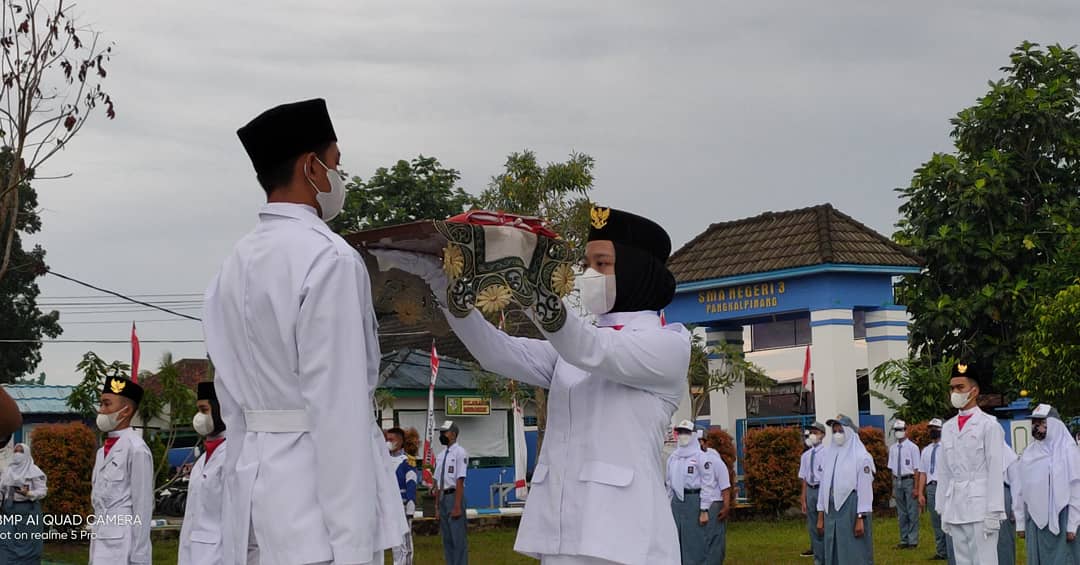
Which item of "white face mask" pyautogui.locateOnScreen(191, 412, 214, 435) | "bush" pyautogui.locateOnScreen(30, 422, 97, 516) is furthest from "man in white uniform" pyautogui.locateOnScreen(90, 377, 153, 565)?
"bush" pyautogui.locateOnScreen(30, 422, 97, 516)

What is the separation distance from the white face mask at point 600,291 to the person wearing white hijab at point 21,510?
1296 centimetres

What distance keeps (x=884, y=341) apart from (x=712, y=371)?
12.1 feet

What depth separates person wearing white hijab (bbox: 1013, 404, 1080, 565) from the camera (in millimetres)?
13812

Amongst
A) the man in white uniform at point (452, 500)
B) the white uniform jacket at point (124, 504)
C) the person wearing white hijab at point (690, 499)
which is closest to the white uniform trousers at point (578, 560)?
the white uniform jacket at point (124, 504)

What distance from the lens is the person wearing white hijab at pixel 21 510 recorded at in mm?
16547

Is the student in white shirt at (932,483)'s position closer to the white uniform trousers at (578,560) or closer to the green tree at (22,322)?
the white uniform trousers at (578,560)

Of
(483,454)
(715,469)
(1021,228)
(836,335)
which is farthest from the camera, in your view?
(483,454)

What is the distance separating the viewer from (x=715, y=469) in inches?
707

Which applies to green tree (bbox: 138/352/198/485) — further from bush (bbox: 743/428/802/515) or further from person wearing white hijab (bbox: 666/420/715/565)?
→ bush (bbox: 743/428/802/515)

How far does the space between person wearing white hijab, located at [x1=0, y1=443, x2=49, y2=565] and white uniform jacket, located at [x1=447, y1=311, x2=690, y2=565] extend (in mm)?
12901

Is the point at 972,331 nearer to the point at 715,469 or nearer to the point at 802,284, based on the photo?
the point at 802,284

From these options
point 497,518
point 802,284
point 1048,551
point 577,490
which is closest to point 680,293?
point 802,284

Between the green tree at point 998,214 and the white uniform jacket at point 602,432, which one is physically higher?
the green tree at point 998,214

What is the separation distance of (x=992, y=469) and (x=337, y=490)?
9.67 metres
